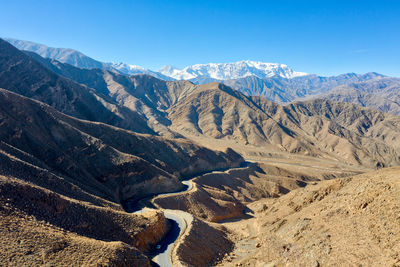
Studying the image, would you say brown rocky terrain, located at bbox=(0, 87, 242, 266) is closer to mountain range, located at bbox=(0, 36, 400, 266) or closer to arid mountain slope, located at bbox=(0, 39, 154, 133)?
mountain range, located at bbox=(0, 36, 400, 266)

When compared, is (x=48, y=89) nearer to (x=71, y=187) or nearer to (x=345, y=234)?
Answer: (x=71, y=187)

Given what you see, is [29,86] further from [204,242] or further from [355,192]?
[355,192]

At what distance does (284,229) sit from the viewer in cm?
3522

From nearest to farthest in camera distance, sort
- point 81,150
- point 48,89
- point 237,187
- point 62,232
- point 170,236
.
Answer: point 62,232
point 170,236
point 81,150
point 237,187
point 48,89

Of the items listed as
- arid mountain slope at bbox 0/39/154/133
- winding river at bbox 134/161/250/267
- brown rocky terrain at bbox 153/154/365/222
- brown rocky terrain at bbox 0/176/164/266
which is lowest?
brown rocky terrain at bbox 153/154/365/222

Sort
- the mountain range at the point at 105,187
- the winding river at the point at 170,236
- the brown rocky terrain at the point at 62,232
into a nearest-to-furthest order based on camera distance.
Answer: the brown rocky terrain at the point at 62,232 → the mountain range at the point at 105,187 → the winding river at the point at 170,236

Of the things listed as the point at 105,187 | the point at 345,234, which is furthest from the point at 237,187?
the point at 345,234

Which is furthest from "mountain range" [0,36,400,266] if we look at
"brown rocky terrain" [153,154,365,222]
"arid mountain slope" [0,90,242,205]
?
"brown rocky terrain" [153,154,365,222]

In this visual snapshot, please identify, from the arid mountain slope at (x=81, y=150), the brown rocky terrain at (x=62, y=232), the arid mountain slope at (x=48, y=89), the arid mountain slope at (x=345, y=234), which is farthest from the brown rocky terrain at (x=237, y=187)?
the arid mountain slope at (x=48, y=89)

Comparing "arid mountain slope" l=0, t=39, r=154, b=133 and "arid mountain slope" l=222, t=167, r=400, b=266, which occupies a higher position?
"arid mountain slope" l=0, t=39, r=154, b=133

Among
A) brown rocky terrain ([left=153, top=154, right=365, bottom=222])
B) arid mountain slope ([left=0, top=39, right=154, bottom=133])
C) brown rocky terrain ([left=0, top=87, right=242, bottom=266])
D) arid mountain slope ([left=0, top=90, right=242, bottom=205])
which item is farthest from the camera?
arid mountain slope ([left=0, top=39, right=154, bottom=133])

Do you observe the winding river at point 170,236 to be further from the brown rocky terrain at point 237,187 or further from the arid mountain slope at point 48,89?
the arid mountain slope at point 48,89

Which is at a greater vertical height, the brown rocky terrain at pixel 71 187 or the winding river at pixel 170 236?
the brown rocky terrain at pixel 71 187

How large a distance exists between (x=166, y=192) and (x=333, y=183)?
3405 centimetres
